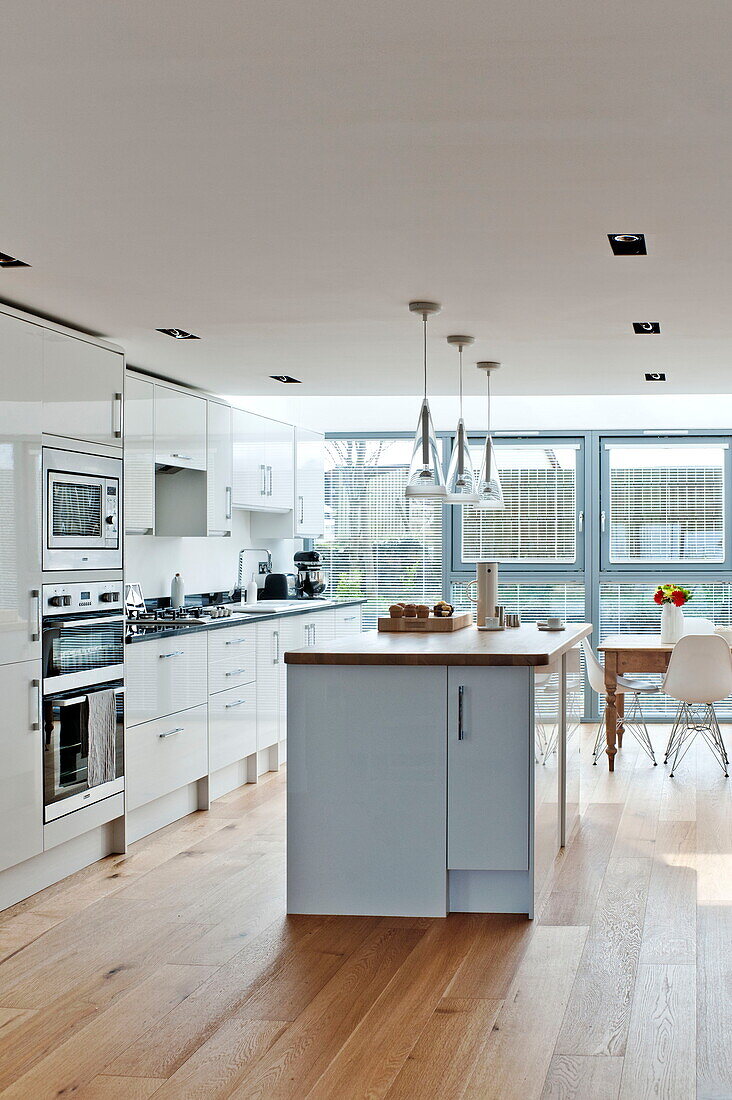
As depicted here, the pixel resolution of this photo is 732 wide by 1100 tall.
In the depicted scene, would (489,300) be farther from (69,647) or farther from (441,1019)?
(441,1019)

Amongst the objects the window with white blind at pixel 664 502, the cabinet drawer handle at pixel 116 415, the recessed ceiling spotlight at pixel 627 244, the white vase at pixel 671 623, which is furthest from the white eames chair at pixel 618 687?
the recessed ceiling spotlight at pixel 627 244

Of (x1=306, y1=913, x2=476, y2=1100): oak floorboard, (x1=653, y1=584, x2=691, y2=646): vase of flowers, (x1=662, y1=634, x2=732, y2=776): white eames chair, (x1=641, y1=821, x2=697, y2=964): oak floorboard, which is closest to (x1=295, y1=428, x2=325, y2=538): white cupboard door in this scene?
(x1=653, y1=584, x2=691, y2=646): vase of flowers

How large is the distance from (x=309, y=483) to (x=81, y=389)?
360 cm

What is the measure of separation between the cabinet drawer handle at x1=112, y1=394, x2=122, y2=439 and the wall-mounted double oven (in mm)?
102

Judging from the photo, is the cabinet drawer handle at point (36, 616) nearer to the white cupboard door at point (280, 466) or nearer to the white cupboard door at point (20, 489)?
the white cupboard door at point (20, 489)

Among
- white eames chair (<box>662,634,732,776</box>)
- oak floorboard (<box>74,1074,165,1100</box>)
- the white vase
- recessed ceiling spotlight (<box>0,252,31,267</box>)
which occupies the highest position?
recessed ceiling spotlight (<box>0,252,31,267</box>)

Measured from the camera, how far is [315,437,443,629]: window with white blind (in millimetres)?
8555

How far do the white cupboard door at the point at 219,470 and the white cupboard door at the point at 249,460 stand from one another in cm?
10

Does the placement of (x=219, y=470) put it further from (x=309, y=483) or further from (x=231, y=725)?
(x=309, y=483)

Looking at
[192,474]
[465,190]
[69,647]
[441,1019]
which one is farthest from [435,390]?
[441,1019]

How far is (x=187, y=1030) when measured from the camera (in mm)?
2889

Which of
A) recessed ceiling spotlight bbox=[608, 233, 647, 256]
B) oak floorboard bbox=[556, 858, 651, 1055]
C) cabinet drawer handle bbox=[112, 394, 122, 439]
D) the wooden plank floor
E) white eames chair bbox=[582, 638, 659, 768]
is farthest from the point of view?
white eames chair bbox=[582, 638, 659, 768]

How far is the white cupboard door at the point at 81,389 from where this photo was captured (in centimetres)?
430

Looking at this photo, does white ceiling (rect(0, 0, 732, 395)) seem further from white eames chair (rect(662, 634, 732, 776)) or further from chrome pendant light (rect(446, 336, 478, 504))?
white eames chair (rect(662, 634, 732, 776))
